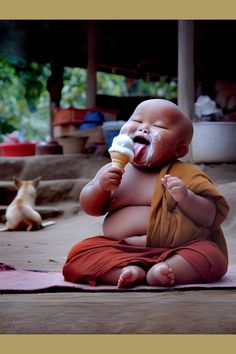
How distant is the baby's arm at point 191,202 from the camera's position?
66.6 inches

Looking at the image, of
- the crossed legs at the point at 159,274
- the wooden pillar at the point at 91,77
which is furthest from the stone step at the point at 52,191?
the crossed legs at the point at 159,274

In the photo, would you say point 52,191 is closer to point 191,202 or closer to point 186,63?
point 186,63

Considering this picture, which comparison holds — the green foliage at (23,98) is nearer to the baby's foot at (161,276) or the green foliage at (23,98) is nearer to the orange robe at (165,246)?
the orange robe at (165,246)

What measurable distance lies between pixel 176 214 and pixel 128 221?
123 millimetres

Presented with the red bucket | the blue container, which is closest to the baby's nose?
the blue container

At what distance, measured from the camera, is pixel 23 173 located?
18.2 feet

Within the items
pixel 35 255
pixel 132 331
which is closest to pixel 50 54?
pixel 35 255

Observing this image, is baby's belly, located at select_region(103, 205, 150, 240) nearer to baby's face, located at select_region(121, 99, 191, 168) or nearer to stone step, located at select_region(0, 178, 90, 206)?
baby's face, located at select_region(121, 99, 191, 168)

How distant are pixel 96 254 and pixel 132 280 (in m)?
0.14

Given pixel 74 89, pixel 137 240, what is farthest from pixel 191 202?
pixel 74 89

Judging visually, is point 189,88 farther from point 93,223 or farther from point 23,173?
point 23,173

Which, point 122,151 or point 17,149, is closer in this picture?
point 122,151

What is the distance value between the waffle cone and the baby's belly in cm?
13

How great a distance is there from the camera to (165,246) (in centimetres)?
177
